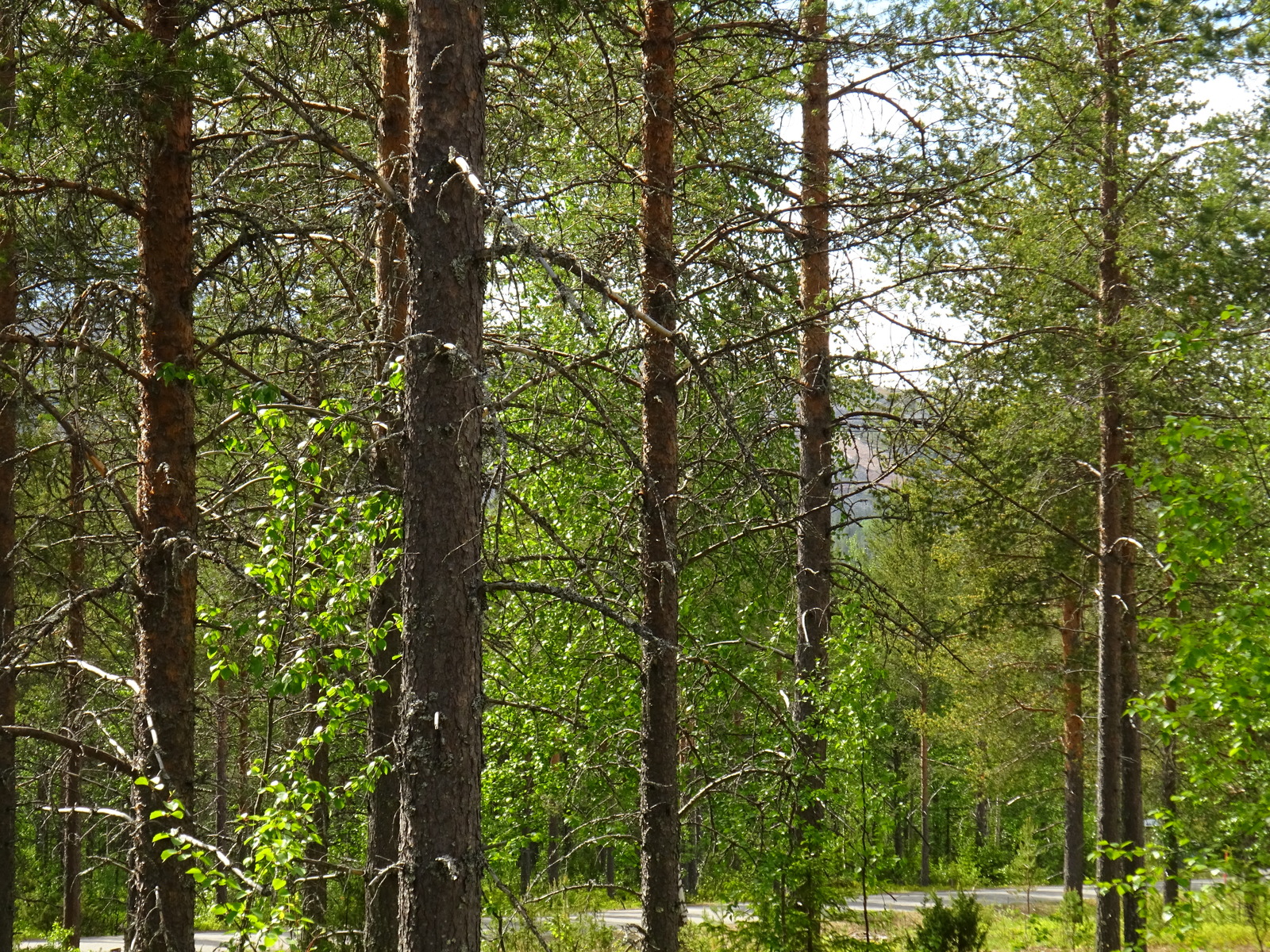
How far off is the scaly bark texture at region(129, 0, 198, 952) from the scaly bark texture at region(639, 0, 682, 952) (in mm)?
2769

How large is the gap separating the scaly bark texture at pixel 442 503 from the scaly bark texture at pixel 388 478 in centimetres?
157

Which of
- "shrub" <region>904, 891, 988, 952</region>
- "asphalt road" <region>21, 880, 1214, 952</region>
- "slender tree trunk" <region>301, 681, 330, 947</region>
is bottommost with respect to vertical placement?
"asphalt road" <region>21, 880, 1214, 952</region>

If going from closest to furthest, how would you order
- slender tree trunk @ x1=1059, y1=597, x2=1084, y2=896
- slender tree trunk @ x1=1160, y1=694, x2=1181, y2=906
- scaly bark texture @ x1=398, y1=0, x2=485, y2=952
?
scaly bark texture @ x1=398, y1=0, x2=485, y2=952
slender tree trunk @ x1=1160, y1=694, x2=1181, y2=906
slender tree trunk @ x1=1059, y1=597, x2=1084, y2=896

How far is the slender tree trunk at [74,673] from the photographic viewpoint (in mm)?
6980

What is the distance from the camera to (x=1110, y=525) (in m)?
13.3

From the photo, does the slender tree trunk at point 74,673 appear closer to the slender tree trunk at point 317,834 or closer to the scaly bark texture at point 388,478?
the slender tree trunk at point 317,834

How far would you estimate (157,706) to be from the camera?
6.15m

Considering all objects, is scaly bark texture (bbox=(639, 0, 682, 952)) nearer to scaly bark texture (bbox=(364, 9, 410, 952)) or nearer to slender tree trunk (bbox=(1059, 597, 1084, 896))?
scaly bark texture (bbox=(364, 9, 410, 952))

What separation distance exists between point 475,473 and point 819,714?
5389mm

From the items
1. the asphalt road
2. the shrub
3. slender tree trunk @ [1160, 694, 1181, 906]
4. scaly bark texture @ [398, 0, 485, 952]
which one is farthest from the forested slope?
the asphalt road

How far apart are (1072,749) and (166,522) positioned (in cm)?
1889

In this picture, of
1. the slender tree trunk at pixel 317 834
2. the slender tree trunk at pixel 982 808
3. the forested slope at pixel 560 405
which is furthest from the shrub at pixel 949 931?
the slender tree trunk at pixel 982 808

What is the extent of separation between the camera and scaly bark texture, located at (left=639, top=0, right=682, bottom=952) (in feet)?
23.8

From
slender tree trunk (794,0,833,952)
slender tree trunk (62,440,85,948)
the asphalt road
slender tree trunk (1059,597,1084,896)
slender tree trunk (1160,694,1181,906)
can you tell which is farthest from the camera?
slender tree trunk (1059,597,1084,896)
